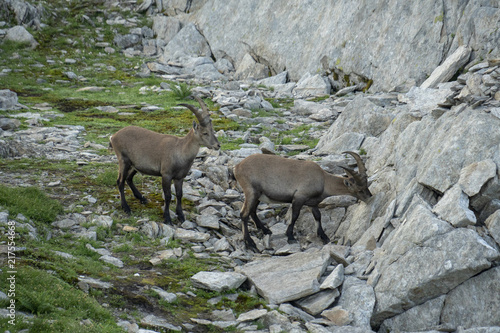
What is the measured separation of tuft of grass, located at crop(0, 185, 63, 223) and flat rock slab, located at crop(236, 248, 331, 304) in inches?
165

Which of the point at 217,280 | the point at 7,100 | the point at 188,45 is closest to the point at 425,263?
the point at 217,280

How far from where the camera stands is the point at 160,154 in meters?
12.6

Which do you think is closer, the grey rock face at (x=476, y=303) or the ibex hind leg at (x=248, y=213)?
the grey rock face at (x=476, y=303)

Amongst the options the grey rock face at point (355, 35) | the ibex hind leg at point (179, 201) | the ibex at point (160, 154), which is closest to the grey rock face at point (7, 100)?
the ibex at point (160, 154)

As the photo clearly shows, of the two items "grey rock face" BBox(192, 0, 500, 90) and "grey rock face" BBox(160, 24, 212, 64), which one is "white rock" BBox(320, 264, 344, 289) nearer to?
"grey rock face" BBox(192, 0, 500, 90)

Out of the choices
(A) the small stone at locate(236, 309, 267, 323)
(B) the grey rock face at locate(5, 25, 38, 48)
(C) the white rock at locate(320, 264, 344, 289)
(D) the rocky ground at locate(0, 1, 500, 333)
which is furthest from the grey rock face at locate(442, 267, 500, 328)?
(B) the grey rock face at locate(5, 25, 38, 48)

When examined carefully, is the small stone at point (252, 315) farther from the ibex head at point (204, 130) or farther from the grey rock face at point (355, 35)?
the grey rock face at point (355, 35)

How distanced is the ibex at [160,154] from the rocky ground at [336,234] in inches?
26.5

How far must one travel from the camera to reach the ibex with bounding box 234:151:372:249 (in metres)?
12.2

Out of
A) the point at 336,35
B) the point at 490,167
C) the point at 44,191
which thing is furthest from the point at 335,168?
the point at 336,35

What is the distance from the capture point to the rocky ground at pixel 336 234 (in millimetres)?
8273

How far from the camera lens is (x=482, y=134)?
9789 mm

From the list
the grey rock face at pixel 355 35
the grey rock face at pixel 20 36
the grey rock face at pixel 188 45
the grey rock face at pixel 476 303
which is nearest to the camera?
the grey rock face at pixel 476 303

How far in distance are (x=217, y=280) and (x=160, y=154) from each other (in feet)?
14.6
